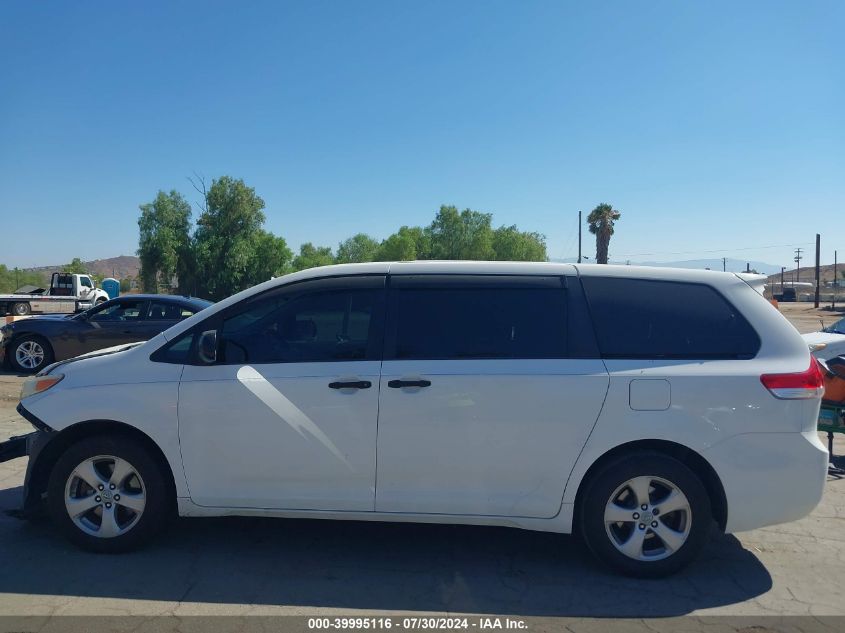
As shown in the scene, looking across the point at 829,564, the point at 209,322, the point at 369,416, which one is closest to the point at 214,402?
the point at 209,322

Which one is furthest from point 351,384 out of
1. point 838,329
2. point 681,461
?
point 838,329

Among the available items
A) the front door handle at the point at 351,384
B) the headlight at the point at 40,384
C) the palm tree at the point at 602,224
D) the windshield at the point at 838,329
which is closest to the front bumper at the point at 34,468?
the headlight at the point at 40,384

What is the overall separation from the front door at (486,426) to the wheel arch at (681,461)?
17 centimetres

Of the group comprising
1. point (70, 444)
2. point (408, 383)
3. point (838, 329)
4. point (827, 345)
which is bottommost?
point (70, 444)

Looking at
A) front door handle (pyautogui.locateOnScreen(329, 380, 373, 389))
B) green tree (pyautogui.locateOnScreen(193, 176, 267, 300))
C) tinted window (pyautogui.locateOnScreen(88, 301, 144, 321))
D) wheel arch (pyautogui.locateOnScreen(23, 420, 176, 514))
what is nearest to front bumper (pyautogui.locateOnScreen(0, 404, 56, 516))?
wheel arch (pyautogui.locateOnScreen(23, 420, 176, 514))

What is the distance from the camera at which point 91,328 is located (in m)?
12.1

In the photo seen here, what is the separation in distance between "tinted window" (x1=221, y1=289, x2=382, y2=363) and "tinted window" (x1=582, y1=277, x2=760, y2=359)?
1.47m

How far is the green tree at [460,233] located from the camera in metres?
68.9

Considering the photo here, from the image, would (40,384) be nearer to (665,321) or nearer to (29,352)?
(665,321)

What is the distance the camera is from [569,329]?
13.9 ft

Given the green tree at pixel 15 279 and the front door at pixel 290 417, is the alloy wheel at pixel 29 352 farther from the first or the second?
the green tree at pixel 15 279

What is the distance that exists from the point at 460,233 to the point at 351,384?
66402 millimetres

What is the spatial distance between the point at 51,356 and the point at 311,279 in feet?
32.7

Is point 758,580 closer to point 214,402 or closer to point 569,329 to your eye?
point 569,329
